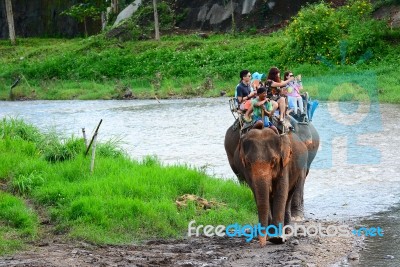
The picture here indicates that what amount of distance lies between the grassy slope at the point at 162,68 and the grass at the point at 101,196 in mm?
16101

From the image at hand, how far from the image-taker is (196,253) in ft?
35.6

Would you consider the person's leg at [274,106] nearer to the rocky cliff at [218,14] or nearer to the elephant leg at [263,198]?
the elephant leg at [263,198]

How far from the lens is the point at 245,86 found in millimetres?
13281

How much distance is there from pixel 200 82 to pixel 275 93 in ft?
79.8

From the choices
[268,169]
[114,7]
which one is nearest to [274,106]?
[268,169]

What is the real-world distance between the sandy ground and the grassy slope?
18.2 meters

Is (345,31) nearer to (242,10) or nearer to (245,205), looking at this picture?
(242,10)

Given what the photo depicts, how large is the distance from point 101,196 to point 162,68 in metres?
27.2

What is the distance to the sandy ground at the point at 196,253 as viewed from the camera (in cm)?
997

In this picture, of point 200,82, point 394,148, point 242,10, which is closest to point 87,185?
point 394,148

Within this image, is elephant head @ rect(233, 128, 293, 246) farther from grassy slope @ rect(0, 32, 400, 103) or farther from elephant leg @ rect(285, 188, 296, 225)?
grassy slope @ rect(0, 32, 400, 103)

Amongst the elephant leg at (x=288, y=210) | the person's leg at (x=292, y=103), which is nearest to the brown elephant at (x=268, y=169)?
the elephant leg at (x=288, y=210)

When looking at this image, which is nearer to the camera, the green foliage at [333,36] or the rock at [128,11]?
the green foliage at [333,36]

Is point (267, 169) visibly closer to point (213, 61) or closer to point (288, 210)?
point (288, 210)
